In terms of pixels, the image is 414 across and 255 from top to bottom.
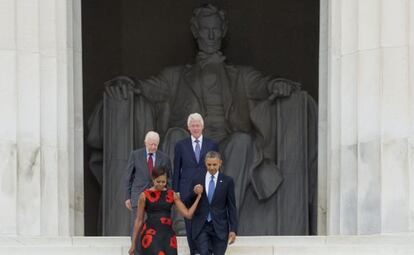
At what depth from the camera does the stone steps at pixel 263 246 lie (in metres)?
20.2

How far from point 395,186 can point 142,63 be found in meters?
6.86

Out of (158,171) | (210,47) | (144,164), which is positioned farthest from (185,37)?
(158,171)

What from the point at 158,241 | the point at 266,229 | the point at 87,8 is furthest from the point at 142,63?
the point at 158,241

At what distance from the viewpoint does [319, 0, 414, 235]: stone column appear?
22.7 metres

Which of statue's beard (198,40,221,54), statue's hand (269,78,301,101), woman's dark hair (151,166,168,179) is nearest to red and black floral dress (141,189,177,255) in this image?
woman's dark hair (151,166,168,179)

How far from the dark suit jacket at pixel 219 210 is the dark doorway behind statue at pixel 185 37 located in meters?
8.41

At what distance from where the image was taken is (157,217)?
19.3 metres

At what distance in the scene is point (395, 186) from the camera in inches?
891

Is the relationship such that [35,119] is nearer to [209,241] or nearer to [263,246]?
[263,246]

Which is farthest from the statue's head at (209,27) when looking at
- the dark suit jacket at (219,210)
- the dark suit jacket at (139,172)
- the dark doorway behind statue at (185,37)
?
the dark suit jacket at (219,210)

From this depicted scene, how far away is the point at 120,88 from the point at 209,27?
155cm

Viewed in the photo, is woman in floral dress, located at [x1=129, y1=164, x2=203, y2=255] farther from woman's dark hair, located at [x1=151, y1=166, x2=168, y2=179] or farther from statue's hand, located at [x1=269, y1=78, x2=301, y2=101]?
statue's hand, located at [x1=269, y1=78, x2=301, y2=101]

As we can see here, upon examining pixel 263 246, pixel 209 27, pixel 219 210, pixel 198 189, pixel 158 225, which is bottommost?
pixel 263 246

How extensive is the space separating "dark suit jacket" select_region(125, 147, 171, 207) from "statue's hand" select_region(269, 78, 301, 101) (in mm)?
6358
